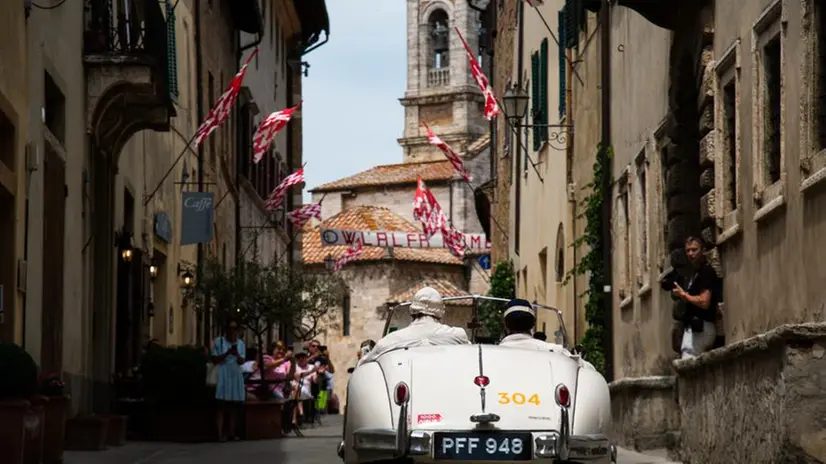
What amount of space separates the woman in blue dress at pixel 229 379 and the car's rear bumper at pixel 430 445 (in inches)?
476

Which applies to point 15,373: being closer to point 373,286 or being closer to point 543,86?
point 543,86

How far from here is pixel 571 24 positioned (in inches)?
1156

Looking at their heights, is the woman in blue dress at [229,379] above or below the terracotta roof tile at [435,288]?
below

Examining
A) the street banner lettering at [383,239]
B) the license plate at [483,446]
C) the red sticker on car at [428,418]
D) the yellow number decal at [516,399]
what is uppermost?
the street banner lettering at [383,239]

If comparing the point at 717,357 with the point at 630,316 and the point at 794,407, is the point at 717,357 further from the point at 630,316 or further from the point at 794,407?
the point at 630,316

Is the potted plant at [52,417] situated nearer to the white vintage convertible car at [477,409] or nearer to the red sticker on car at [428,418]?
the white vintage convertible car at [477,409]

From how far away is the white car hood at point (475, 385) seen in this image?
398 inches

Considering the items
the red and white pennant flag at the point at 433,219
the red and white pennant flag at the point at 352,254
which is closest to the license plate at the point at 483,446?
the red and white pennant flag at the point at 433,219

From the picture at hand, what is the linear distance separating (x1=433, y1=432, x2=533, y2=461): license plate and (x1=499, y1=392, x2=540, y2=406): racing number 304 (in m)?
0.21

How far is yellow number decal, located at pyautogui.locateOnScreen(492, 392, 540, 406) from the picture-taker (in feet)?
33.4

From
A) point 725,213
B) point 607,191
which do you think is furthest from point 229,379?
point 725,213

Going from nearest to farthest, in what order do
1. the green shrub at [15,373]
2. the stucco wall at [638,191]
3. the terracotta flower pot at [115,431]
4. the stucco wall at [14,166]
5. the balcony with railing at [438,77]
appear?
the green shrub at [15,373], the stucco wall at [14,166], the terracotta flower pot at [115,431], the stucco wall at [638,191], the balcony with railing at [438,77]

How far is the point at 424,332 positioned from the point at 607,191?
14.1 m

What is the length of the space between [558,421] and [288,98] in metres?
48.3
